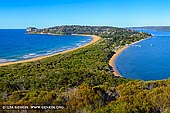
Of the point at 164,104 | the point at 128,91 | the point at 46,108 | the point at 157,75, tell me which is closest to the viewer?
the point at 46,108

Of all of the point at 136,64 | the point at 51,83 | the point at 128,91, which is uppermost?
the point at 128,91

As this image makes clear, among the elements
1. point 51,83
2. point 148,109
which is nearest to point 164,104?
point 148,109

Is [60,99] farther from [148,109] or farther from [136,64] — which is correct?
[136,64]

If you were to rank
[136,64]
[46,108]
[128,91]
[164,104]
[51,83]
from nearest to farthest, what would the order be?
1. [46,108]
2. [164,104]
3. [128,91]
4. [51,83]
5. [136,64]

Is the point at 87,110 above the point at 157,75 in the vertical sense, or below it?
above

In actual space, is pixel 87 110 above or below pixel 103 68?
above

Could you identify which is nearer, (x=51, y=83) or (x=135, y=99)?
(x=135, y=99)

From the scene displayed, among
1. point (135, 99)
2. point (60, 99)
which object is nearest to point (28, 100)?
point (60, 99)

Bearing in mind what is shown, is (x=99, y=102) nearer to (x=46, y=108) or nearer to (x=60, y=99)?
(x=60, y=99)

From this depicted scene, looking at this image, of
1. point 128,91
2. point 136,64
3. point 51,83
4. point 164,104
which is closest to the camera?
point 164,104
